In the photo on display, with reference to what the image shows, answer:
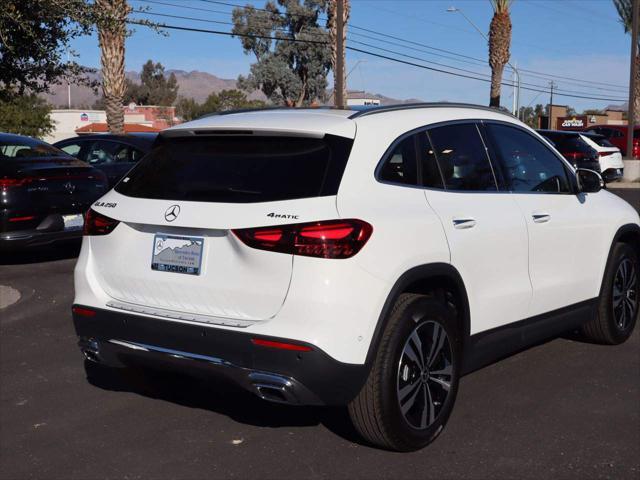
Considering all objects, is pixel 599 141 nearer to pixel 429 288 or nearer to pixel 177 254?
pixel 429 288

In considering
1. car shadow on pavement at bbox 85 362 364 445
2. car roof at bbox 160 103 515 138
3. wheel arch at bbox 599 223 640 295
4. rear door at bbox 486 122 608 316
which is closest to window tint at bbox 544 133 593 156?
wheel arch at bbox 599 223 640 295

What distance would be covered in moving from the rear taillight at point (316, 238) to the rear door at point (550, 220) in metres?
1.68

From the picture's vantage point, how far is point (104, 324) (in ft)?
14.9

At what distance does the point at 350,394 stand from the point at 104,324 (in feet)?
4.58

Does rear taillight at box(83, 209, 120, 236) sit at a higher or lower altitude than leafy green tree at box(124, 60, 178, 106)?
lower

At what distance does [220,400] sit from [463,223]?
1.92 m

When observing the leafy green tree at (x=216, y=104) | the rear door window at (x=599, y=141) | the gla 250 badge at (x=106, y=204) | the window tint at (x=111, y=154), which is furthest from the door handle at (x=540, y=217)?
the leafy green tree at (x=216, y=104)

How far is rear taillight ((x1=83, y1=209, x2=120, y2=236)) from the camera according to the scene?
4602mm

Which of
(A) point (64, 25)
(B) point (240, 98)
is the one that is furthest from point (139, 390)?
(B) point (240, 98)

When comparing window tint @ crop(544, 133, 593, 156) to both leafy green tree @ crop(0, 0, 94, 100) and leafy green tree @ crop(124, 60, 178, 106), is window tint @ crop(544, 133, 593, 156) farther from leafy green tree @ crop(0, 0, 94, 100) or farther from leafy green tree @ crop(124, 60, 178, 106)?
leafy green tree @ crop(124, 60, 178, 106)

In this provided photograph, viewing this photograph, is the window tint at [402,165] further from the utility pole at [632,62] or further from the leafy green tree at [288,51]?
the leafy green tree at [288,51]

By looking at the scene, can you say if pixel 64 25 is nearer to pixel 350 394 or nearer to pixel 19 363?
pixel 19 363

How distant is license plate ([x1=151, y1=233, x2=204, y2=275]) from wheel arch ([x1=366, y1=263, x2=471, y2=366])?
37.0 inches

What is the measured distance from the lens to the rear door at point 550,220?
17.6 ft
